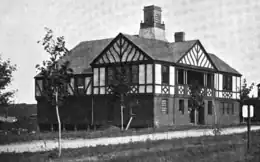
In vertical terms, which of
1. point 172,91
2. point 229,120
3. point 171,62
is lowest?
point 229,120

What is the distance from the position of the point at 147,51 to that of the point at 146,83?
8.21ft

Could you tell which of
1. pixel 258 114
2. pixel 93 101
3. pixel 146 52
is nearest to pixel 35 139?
pixel 146 52

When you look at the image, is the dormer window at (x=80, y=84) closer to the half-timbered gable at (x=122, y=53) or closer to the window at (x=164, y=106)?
the half-timbered gable at (x=122, y=53)

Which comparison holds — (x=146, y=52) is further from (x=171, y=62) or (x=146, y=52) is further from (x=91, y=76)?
(x=91, y=76)

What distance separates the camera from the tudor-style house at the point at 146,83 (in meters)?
36.8

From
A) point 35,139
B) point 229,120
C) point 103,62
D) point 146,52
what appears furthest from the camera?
point 229,120

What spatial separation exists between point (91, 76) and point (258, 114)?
2161 cm

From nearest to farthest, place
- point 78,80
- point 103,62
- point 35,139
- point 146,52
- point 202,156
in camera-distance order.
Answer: point 202,156 < point 35,139 < point 146,52 < point 103,62 < point 78,80

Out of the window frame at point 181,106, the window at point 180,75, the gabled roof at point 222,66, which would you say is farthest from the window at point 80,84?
the gabled roof at point 222,66

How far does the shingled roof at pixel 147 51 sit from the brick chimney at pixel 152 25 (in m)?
4.60

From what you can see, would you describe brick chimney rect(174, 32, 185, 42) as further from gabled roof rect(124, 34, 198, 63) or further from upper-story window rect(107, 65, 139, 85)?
upper-story window rect(107, 65, 139, 85)

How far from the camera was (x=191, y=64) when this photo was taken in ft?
132

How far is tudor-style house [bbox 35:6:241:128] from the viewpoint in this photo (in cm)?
3681

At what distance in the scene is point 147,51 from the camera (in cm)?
3681
